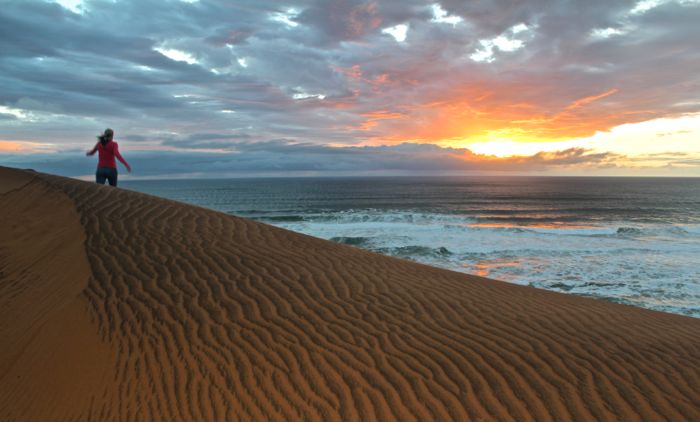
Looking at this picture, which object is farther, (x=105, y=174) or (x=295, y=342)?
(x=105, y=174)

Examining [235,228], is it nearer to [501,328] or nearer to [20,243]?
[20,243]

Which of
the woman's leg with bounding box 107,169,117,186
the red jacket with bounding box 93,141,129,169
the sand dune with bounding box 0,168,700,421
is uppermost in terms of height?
the red jacket with bounding box 93,141,129,169

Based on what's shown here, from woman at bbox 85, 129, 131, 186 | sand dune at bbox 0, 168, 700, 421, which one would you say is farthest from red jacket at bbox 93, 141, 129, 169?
sand dune at bbox 0, 168, 700, 421

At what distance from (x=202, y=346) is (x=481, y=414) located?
2658 mm

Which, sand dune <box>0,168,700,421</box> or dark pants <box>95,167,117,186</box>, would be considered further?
dark pants <box>95,167,117,186</box>

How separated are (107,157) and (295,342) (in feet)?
29.8

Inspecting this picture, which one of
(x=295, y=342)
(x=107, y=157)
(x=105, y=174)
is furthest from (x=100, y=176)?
(x=295, y=342)

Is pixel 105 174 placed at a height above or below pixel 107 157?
below

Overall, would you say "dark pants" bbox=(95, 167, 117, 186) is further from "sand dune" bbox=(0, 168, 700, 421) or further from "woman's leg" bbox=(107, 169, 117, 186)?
"sand dune" bbox=(0, 168, 700, 421)

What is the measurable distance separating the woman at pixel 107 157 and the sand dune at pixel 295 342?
3.45 meters

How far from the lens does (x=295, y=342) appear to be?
4.43m

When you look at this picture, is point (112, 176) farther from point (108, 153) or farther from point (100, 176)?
point (108, 153)

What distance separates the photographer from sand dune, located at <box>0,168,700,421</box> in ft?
11.7

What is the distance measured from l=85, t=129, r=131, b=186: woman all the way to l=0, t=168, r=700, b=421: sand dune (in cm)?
345
